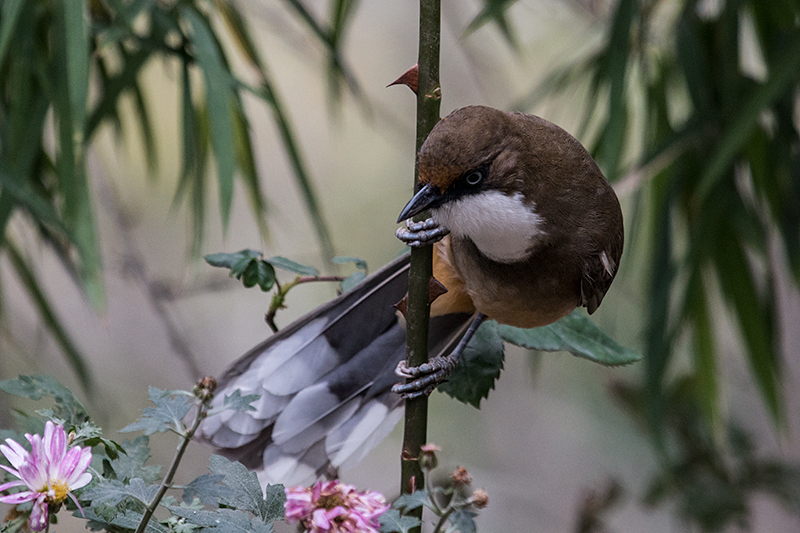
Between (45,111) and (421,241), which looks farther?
(45,111)

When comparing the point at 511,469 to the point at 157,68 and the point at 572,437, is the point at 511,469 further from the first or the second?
the point at 157,68

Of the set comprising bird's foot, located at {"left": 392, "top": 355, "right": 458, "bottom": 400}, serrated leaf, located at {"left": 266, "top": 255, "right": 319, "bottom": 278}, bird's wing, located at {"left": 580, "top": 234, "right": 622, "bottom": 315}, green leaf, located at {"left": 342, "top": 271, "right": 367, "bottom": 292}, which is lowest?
bird's foot, located at {"left": 392, "top": 355, "right": 458, "bottom": 400}

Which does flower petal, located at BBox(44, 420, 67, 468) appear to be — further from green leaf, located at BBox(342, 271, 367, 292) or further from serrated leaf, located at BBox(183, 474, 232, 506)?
green leaf, located at BBox(342, 271, 367, 292)

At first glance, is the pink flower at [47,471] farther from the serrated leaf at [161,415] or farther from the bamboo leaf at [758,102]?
the bamboo leaf at [758,102]

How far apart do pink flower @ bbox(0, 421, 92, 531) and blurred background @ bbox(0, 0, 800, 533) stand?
1036 millimetres

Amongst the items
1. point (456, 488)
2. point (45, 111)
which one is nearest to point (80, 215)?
point (45, 111)

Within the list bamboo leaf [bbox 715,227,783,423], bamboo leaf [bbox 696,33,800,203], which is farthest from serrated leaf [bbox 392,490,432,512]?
bamboo leaf [bbox 715,227,783,423]

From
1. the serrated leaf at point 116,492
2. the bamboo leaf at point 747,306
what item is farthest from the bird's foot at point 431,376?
the bamboo leaf at point 747,306

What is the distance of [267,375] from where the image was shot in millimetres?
1075

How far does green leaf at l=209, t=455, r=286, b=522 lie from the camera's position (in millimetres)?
579

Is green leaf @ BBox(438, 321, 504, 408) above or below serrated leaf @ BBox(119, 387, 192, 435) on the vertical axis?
above

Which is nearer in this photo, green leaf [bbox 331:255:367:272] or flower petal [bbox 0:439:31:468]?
flower petal [bbox 0:439:31:468]

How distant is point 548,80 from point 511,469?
201 cm

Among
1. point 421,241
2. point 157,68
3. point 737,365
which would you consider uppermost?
point 157,68
